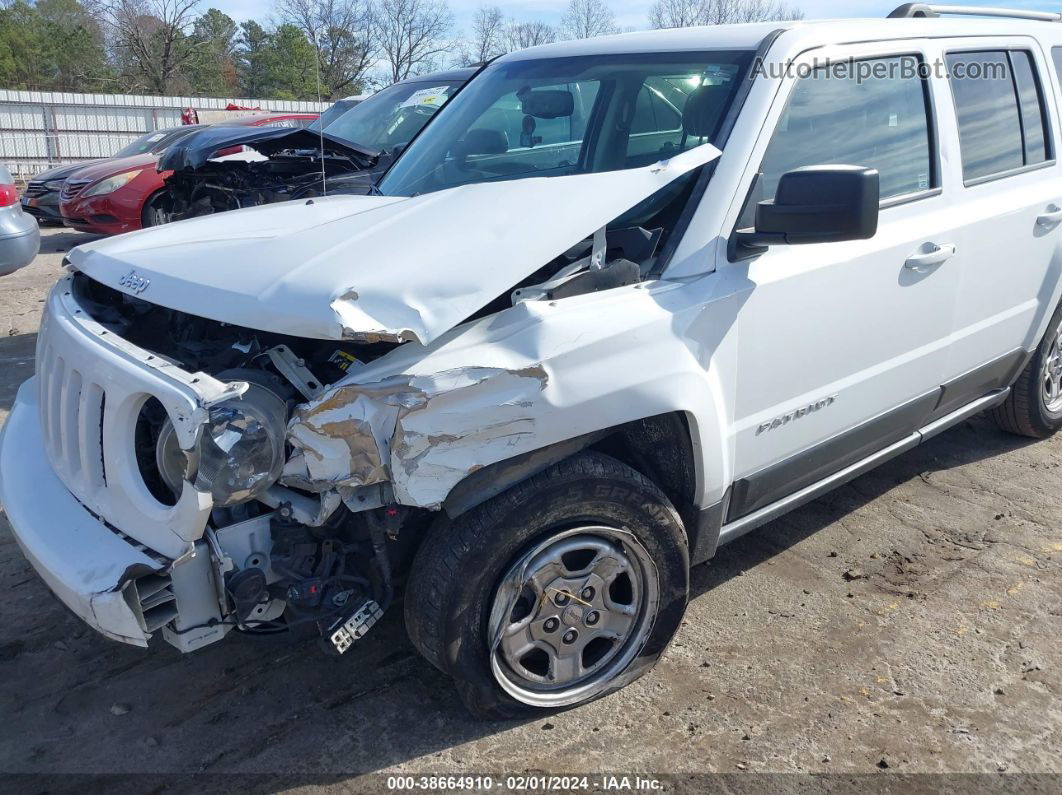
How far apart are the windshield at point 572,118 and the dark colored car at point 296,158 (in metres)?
1.12

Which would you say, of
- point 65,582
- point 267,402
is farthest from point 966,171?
point 65,582

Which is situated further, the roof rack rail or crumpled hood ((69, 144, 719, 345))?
the roof rack rail

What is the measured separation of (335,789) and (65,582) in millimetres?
939

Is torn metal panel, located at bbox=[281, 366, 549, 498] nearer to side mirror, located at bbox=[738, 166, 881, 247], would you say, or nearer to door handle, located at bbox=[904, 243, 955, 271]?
side mirror, located at bbox=[738, 166, 881, 247]

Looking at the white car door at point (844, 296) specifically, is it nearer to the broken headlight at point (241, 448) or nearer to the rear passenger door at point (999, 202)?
the rear passenger door at point (999, 202)

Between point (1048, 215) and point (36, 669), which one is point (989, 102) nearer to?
point (1048, 215)

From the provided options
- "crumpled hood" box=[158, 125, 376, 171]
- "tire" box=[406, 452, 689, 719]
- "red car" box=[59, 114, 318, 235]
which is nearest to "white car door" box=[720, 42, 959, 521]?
"tire" box=[406, 452, 689, 719]

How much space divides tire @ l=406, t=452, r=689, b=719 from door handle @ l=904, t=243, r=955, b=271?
4.55 ft

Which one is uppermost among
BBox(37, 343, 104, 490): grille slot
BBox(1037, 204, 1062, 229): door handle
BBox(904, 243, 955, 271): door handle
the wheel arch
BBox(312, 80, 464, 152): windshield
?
BBox(312, 80, 464, 152): windshield

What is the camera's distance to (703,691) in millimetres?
3029

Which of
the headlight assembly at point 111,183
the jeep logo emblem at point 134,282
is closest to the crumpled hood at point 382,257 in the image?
the jeep logo emblem at point 134,282

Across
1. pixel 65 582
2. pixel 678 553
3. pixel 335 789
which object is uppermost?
pixel 65 582

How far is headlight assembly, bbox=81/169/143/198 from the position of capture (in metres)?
11.1

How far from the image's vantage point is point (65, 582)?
7.98 ft
